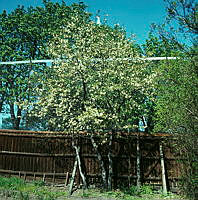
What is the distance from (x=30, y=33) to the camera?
15.7 metres

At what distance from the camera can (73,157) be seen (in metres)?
9.01

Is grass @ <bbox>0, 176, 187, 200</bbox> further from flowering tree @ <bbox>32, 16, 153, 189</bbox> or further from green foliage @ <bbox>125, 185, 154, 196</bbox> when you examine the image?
flowering tree @ <bbox>32, 16, 153, 189</bbox>

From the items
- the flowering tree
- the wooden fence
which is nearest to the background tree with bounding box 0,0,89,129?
the wooden fence

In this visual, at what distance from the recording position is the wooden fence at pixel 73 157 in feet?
28.6

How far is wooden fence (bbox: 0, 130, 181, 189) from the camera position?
870 centimetres

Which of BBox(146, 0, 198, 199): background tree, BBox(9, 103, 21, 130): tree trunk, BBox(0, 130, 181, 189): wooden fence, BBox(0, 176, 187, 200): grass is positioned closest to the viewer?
BBox(146, 0, 198, 199): background tree

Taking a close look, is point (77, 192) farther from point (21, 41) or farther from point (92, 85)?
point (21, 41)

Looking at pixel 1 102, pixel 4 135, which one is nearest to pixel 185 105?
pixel 4 135

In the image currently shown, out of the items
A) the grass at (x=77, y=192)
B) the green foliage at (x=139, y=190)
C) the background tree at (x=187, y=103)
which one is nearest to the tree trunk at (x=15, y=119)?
the grass at (x=77, y=192)

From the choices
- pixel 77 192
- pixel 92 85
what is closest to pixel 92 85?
pixel 92 85

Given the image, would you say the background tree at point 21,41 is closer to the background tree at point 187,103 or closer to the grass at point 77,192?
the grass at point 77,192

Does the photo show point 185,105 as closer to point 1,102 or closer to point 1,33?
point 1,102

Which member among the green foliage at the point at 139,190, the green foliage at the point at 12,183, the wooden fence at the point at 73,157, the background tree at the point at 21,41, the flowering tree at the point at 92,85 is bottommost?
the green foliage at the point at 139,190

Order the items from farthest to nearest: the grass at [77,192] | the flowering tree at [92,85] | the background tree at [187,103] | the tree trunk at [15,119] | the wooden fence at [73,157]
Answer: the tree trunk at [15,119]
the wooden fence at [73,157]
the flowering tree at [92,85]
the grass at [77,192]
the background tree at [187,103]
